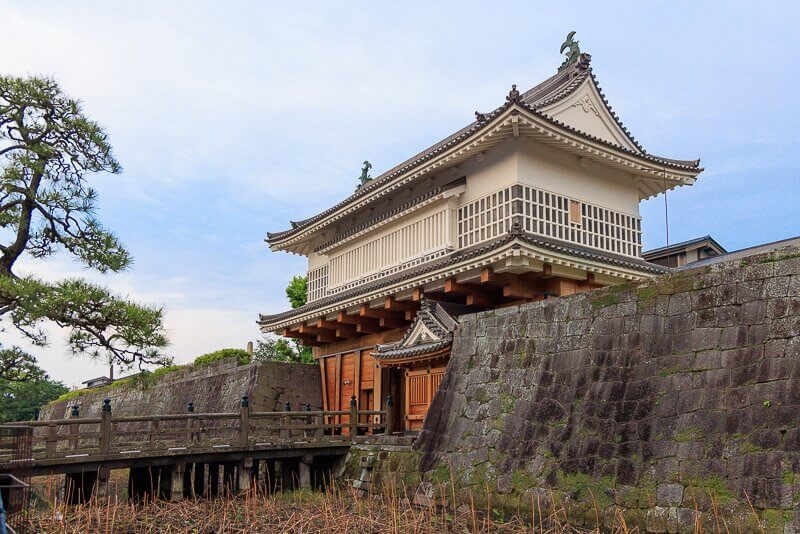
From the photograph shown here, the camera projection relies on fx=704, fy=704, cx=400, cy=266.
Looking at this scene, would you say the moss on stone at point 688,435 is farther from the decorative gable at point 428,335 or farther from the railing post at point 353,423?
the railing post at point 353,423

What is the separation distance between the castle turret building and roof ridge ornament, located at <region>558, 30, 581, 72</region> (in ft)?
0.16

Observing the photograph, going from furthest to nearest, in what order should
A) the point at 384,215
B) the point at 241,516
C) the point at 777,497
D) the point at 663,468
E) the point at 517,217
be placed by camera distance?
the point at 384,215
the point at 517,217
the point at 241,516
the point at 663,468
the point at 777,497

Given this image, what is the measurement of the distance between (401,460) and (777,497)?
22.7 feet

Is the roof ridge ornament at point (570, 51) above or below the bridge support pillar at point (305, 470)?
above

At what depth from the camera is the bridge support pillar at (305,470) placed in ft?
48.9

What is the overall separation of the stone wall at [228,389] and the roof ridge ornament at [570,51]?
11.8 metres

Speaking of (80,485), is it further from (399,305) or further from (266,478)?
(399,305)

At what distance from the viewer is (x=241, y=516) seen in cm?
1098

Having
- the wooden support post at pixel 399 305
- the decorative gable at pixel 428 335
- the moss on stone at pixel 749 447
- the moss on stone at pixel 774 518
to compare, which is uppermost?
the wooden support post at pixel 399 305

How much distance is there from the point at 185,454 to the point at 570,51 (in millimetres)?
13527

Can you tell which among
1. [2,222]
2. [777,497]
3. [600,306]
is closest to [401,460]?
[600,306]

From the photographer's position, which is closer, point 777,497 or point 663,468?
point 777,497

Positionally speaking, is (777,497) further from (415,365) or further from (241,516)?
(415,365)

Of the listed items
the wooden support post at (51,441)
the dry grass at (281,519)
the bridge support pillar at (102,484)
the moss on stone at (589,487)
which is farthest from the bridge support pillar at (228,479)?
the moss on stone at (589,487)
